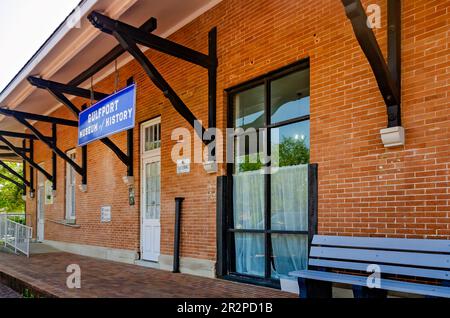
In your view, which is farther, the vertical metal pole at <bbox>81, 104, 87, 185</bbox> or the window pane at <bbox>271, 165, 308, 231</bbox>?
the vertical metal pole at <bbox>81, 104, 87, 185</bbox>

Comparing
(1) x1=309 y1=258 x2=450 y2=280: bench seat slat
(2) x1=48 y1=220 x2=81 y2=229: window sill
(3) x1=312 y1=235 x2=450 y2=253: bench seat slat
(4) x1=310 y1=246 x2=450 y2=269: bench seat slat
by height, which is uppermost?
(3) x1=312 y1=235 x2=450 y2=253: bench seat slat

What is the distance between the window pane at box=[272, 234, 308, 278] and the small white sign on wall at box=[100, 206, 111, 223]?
17.9 feet

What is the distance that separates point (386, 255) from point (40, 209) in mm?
A: 14367

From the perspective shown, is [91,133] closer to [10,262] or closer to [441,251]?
[10,262]

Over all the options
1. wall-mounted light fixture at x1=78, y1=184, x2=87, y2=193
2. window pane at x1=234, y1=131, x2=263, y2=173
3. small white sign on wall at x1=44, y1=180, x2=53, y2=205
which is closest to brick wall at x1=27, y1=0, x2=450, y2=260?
window pane at x1=234, y1=131, x2=263, y2=173

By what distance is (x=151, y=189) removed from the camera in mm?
9258

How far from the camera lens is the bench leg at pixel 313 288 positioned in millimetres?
4840

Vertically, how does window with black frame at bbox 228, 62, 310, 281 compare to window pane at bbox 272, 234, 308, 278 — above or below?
above

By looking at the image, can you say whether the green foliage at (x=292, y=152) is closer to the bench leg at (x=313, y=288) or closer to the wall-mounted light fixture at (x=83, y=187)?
the bench leg at (x=313, y=288)

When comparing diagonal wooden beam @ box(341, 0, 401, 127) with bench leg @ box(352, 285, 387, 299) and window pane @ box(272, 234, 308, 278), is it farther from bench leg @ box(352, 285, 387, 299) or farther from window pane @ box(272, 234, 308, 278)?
window pane @ box(272, 234, 308, 278)

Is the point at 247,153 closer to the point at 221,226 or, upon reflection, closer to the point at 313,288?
the point at 221,226

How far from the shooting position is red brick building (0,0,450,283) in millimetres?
4555

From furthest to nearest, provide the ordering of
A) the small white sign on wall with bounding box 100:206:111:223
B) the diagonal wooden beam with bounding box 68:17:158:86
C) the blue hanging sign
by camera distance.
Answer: the small white sign on wall with bounding box 100:206:111:223 → the diagonal wooden beam with bounding box 68:17:158:86 → the blue hanging sign
